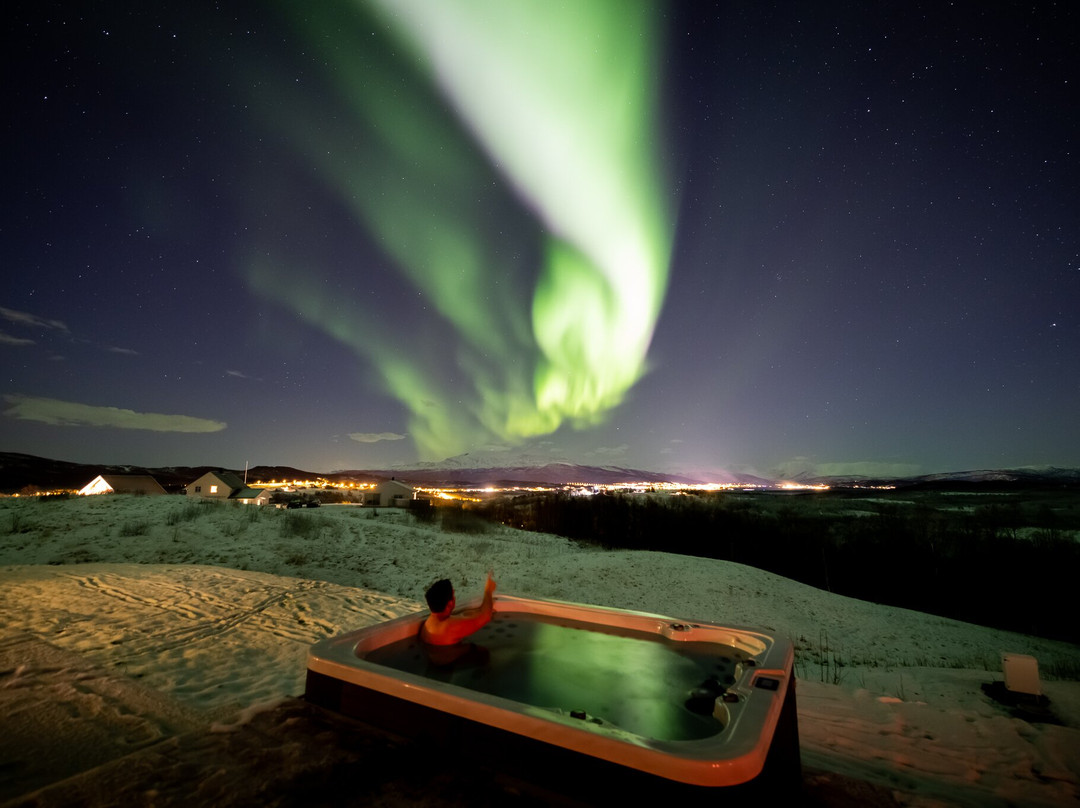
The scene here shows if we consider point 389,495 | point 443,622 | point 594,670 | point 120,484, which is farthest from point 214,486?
point 594,670

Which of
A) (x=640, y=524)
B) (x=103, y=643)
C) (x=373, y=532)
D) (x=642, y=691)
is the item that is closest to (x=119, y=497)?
(x=373, y=532)

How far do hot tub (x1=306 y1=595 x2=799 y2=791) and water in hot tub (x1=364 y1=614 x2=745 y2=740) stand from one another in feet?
0.04

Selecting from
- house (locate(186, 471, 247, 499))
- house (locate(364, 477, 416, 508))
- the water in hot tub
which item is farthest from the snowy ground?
house (locate(186, 471, 247, 499))

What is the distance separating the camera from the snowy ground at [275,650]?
3.67 metres

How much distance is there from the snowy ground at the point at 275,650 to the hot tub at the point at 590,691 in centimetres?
50

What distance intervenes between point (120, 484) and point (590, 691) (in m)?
60.4

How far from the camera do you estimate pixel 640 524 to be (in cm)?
3216

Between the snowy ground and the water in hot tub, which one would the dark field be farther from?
the water in hot tub

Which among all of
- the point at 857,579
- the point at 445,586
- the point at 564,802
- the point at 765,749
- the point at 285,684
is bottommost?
the point at 857,579

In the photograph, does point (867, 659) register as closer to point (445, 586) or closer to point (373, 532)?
point (445, 586)

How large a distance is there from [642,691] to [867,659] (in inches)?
373

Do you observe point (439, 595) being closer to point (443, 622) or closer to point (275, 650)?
point (443, 622)

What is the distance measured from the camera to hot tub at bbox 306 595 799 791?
2375 mm

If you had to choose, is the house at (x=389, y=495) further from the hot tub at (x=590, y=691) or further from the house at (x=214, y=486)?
the hot tub at (x=590, y=691)
